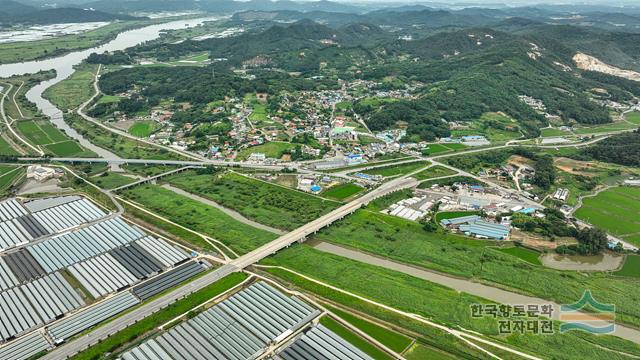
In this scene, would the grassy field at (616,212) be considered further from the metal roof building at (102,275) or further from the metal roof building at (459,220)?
the metal roof building at (102,275)

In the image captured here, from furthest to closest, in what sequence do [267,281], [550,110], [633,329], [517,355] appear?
[550,110] → [267,281] → [633,329] → [517,355]

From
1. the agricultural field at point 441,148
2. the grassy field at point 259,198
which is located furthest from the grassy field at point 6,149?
the agricultural field at point 441,148

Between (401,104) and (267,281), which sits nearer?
(267,281)

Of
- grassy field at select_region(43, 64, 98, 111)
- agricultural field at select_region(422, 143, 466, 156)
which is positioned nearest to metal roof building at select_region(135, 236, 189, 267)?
agricultural field at select_region(422, 143, 466, 156)

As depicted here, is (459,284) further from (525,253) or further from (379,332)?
(379,332)

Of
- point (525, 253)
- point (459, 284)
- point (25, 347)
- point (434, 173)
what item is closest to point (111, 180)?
point (25, 347)

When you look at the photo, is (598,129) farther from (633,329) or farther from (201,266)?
(201,266)

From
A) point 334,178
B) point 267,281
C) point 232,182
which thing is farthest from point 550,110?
point 267,281
